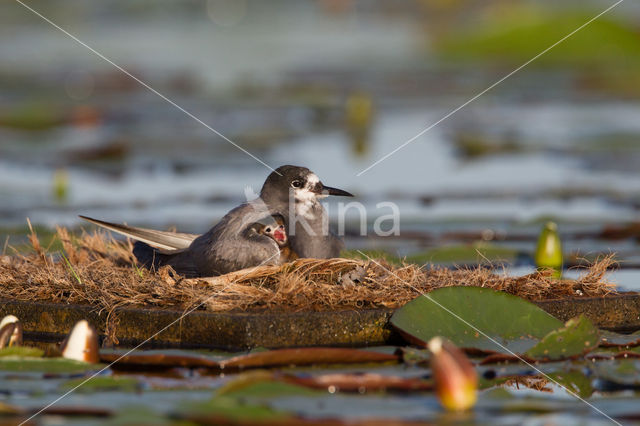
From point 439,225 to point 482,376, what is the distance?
6.46 meters

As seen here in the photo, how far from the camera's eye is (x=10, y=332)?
6867mm

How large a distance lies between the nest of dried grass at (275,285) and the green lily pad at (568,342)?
107 cm

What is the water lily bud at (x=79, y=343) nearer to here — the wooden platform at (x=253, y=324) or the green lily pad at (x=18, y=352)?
the green lily pad at (x=18, y=352)

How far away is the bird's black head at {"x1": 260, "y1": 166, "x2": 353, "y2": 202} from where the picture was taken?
8.43m

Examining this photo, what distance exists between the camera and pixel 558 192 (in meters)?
15.5

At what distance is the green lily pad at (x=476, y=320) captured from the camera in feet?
22.7

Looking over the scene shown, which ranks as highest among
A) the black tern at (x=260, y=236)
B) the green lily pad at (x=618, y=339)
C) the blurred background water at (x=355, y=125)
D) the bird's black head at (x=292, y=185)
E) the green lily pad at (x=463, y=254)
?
the blurred background water at (x=355, y=125)

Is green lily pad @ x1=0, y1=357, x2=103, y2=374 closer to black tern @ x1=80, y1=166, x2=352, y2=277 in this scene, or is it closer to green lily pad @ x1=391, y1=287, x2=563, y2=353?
black tern @ x1=80, y1=166, x2=352, y2=277

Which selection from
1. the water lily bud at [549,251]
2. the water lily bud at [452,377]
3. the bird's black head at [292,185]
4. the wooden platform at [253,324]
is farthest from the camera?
the water lily bud at [549,251]

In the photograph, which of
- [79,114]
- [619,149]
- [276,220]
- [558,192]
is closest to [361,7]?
[79,114]

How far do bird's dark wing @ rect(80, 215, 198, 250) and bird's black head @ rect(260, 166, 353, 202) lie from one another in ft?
2.45
